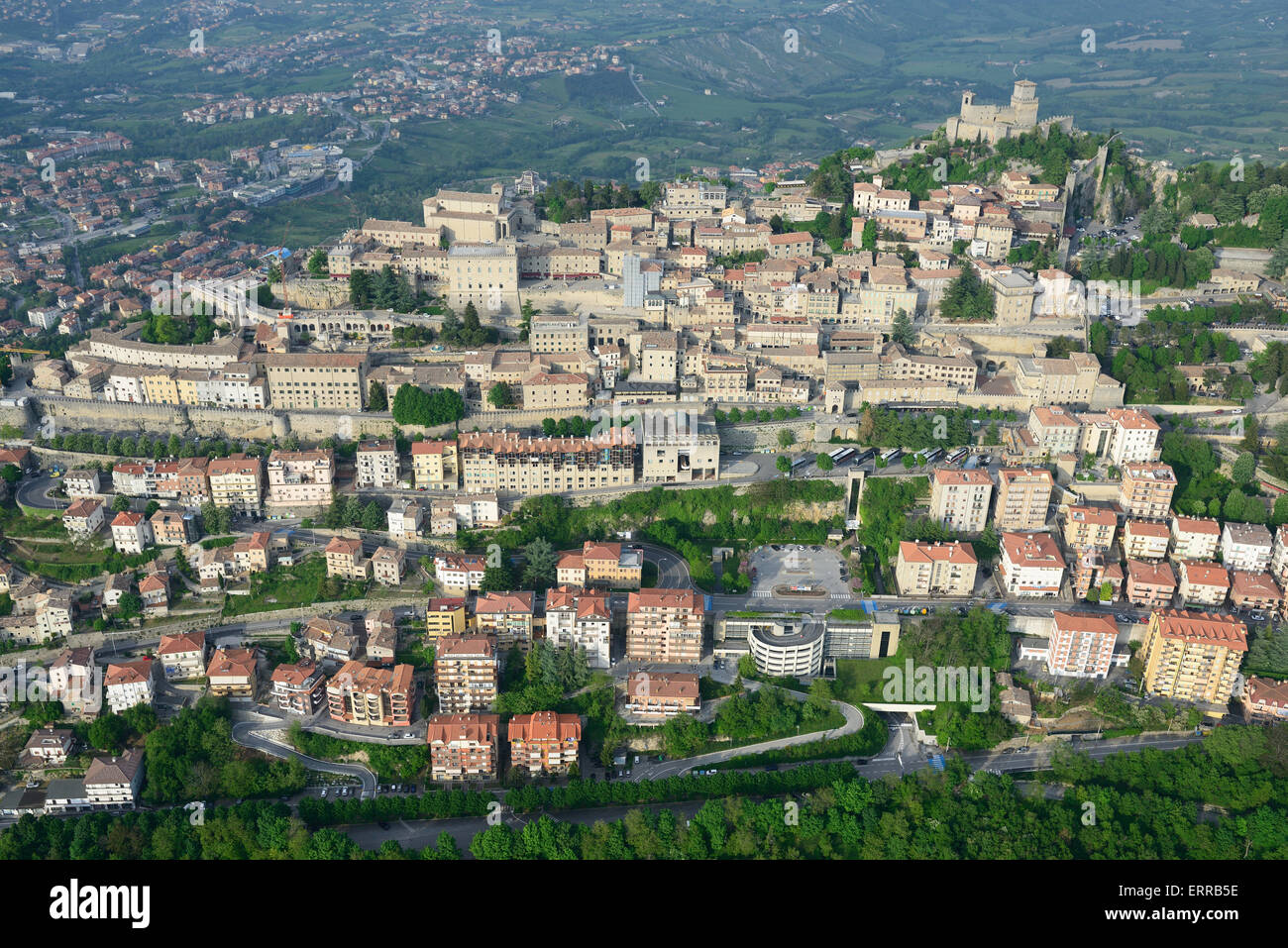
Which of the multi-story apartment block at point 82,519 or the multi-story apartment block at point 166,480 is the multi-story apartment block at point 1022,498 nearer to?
the multi-story apartment block at point 166,480

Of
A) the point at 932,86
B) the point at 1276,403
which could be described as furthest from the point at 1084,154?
the point at 932,86

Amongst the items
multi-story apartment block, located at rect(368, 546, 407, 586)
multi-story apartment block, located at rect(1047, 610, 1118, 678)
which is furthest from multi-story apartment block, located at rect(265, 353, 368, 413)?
multi-story apartment block, located at rect(1047, 610, 1118, 678)

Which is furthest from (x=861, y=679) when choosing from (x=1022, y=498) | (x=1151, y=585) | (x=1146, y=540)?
(x=1146, y=540)

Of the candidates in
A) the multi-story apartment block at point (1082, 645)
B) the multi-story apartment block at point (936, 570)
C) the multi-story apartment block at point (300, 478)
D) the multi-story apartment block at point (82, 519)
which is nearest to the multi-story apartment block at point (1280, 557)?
the multi-story apartment block at point (1082, 645)

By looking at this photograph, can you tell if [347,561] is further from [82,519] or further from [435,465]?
[82,519]

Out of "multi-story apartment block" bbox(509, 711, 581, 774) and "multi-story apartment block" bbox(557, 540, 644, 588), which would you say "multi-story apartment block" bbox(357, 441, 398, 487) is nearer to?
"multi-story apartment block" bbox(557, 540, 644, 588)
